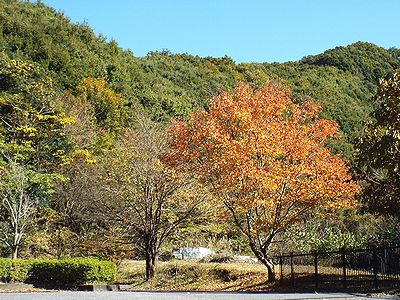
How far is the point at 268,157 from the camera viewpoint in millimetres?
17953

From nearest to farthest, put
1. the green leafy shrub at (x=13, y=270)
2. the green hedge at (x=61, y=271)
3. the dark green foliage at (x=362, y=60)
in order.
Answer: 1. the green leafy shrub at (x=13, y=270)
2. the green hedge at (x=61, y=271)
3. the dark green foliage at (x=362, y=60)

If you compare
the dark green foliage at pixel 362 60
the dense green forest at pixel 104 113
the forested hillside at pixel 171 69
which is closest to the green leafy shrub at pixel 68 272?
the dense green forest at pixel 104 113

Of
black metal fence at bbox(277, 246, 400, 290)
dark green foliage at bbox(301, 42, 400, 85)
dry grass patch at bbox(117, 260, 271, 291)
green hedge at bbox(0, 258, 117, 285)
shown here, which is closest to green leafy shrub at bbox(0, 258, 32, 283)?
green hedge at bbox(0, 258, 117, 285)

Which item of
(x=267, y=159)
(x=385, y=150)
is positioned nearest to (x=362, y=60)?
(x=267, y=159)

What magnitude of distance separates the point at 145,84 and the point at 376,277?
46.7m

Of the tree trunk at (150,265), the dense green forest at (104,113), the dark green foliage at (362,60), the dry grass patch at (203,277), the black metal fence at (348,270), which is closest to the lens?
the black metal fence at (348,270)

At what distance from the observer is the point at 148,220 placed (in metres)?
24.1

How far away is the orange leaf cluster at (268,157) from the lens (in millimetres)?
17625

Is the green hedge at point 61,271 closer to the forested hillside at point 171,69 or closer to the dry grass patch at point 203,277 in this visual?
the dry grass patch at point 203,277

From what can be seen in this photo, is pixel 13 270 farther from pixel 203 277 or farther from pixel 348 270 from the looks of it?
pixel 348 270

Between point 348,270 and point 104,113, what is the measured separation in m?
33.8

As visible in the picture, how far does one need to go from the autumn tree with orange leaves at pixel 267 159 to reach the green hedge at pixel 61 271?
18.6 feet

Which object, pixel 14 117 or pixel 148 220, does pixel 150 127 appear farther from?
pixel 14 117

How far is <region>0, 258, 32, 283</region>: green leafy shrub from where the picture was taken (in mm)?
19516
